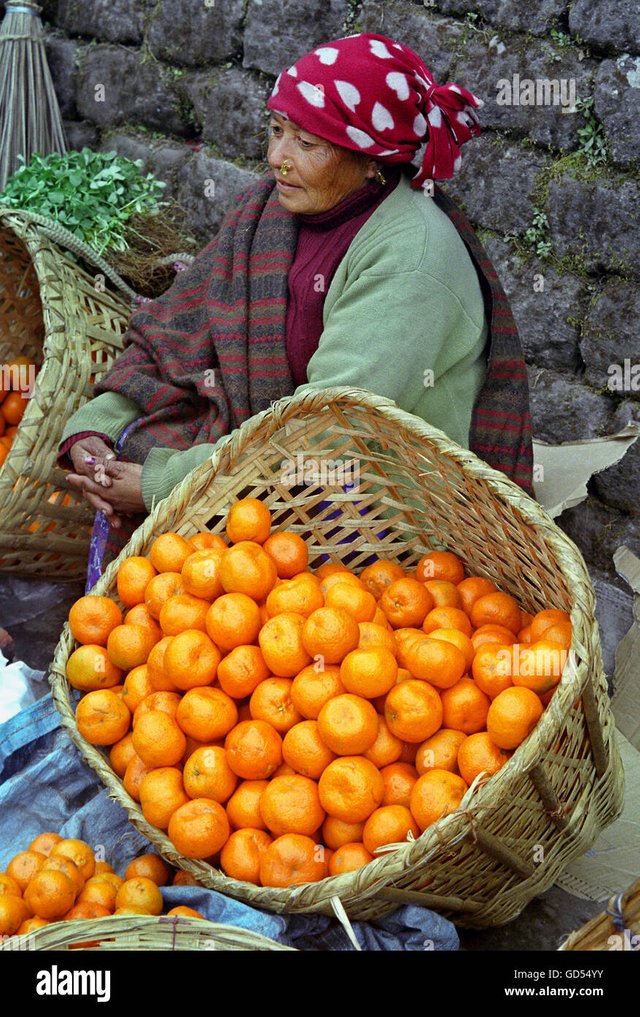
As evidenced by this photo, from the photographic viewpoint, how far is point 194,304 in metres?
2.81

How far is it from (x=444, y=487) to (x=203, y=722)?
2.18ft

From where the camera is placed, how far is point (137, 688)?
2064 millimetres

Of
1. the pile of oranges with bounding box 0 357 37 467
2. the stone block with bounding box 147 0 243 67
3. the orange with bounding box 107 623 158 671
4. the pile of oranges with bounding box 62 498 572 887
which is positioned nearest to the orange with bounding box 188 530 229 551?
the pile of oranges with bounding box 62 498 572 887

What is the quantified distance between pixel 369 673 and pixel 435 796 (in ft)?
→ 0.78

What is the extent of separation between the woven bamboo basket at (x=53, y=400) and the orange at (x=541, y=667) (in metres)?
1.59

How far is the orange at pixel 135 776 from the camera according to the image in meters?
1.96

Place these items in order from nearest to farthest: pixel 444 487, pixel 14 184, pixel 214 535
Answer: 1. pixel 444 487
2. pixel 214 535
3. pixel 14 184

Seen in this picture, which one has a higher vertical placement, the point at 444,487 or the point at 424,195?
the point at 424,195

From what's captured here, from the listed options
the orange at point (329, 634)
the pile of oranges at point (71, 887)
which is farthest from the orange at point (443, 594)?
the pile of oranges at point (71, 887)

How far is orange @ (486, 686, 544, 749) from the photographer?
171 centimetres

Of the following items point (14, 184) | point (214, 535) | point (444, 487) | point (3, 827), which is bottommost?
point (3, 827)

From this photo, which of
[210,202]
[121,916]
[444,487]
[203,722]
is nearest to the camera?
[121,916]

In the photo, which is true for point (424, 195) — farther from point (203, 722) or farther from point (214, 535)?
point (203, 722)

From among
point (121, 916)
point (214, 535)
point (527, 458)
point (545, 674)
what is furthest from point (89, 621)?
point (527, 458)
